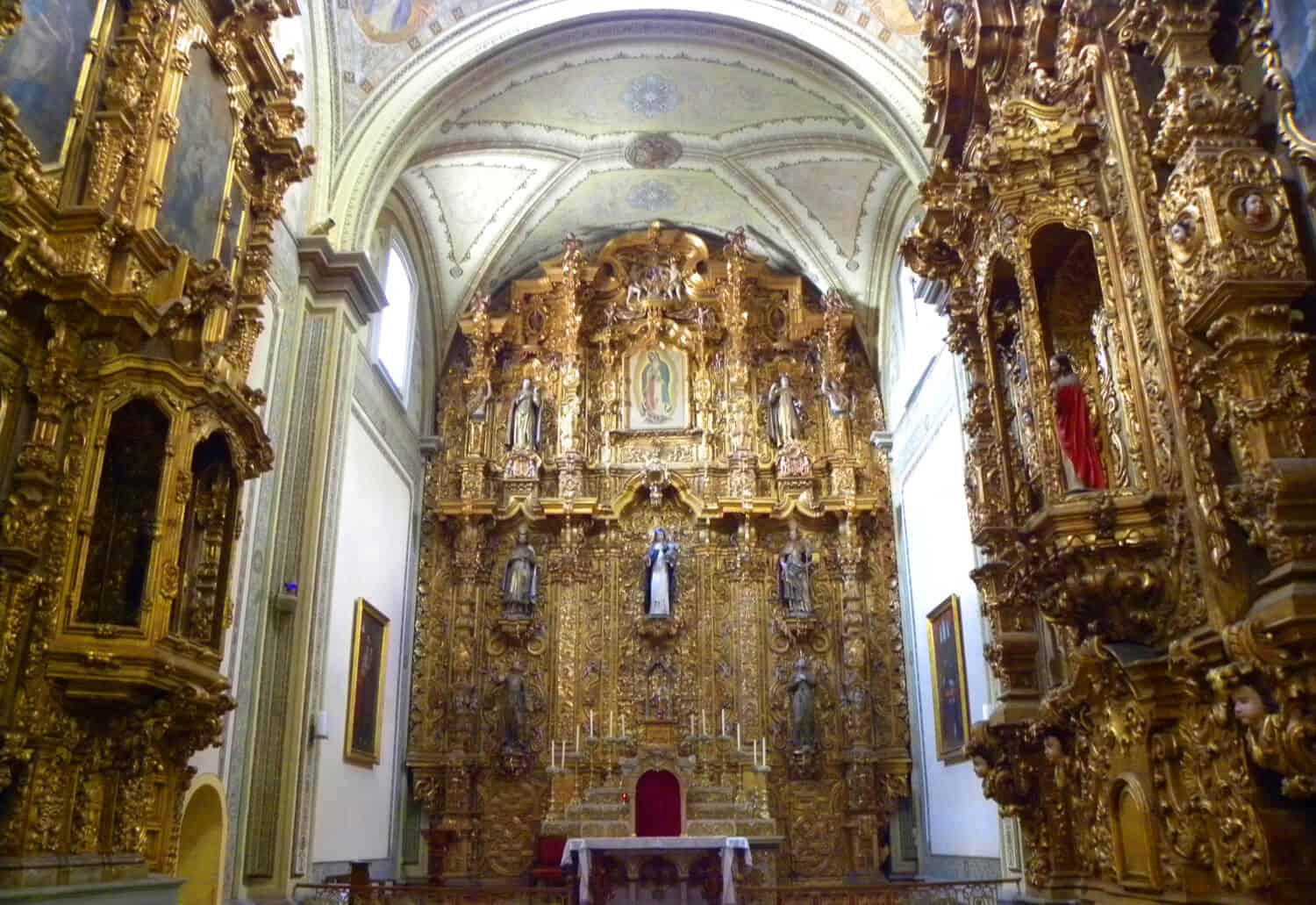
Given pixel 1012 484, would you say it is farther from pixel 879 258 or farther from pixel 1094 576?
pixel 879 258

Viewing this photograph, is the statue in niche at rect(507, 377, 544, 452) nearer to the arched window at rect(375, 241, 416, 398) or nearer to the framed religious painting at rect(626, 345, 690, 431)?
the framed religious painting at rect(626, 345, 690, 431)

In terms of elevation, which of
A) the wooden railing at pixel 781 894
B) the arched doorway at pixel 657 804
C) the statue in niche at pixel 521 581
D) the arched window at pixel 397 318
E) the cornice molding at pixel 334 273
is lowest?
the wooden railing at pixel 781 894

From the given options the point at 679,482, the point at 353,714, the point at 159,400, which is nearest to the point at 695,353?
the point at 679,482

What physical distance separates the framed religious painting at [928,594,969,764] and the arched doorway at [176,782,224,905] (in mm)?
7992

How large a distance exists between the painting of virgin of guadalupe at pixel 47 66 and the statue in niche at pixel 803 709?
1201 cm

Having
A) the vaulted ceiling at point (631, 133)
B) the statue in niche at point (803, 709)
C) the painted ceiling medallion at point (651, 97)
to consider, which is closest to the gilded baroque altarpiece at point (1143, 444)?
the vaulted ceiling at point (631, 133)

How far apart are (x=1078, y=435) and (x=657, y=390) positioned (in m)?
11.0

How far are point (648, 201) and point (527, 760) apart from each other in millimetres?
9096

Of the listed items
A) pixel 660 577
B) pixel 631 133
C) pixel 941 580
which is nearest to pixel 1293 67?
pixel 941 580

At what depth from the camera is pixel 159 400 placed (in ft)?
23.8

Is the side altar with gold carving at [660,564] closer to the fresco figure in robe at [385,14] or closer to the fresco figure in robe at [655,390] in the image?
the fresco figure in robe at [655,390]

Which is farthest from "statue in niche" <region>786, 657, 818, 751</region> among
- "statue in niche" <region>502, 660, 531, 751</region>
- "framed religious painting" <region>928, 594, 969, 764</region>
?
"statue in niche" <region>502, 660, 531, 751</region>

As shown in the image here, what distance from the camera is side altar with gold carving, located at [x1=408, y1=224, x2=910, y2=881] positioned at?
51.2 ft

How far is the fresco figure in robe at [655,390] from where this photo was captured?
705 inches
